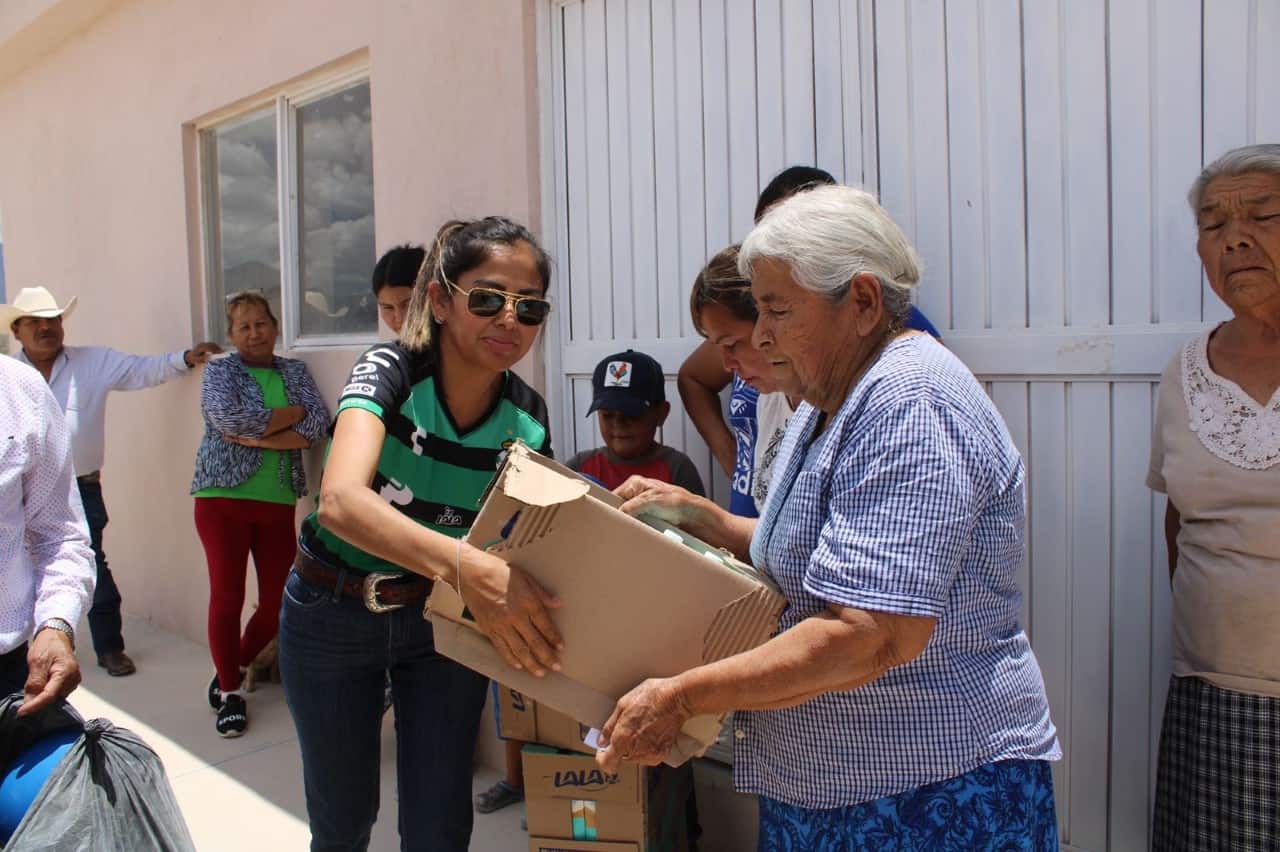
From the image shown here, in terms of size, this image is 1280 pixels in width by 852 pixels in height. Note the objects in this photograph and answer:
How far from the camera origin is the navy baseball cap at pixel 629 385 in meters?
2.90

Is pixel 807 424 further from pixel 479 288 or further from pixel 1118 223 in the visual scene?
pixel 1118 223

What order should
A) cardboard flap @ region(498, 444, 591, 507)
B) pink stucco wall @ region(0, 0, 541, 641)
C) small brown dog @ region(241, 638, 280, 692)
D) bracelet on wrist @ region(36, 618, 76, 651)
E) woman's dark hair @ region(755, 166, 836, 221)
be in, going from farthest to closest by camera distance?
small brown dog @ region(241, 638, 280, 692) < pink stucco wall @ region(0, 0, 541, 641) < woman's dark hair @ region(755, 166, 836, 221) < bracelet on wrist @ region(36, 618, 76, 651) < cardboard flap @ region(498, 444, 591, 507)

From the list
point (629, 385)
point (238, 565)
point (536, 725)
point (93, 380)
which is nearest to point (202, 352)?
point (93, 380)

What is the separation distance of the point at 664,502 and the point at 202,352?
4.08 metres

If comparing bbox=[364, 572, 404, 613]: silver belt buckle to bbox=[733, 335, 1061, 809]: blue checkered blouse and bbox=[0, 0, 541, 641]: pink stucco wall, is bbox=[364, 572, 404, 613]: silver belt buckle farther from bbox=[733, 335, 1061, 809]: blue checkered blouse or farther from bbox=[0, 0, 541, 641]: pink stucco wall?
bbox=[0, 0, 541, 641]: pink stucco wall

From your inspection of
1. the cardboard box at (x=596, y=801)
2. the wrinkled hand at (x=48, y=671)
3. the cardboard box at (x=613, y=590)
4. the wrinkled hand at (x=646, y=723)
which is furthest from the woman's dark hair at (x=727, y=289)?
the wrinkled hand at (x=48, y=671)

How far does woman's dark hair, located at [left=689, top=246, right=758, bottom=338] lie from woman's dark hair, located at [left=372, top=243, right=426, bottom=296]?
63.7 inches

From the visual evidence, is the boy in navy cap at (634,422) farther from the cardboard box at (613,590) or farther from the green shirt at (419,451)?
the cardboard box at (613,590)

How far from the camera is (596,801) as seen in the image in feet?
8.89

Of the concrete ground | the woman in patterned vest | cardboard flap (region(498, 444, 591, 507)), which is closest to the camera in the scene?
cardboard flap (region(498, 444, 591, 507))

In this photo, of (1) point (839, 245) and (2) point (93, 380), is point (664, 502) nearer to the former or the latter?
(1) point (839, 245)

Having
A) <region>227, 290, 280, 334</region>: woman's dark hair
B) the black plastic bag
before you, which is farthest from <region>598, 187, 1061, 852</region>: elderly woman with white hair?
<region>227, 290, 280, 334</region>: woman's dark hair

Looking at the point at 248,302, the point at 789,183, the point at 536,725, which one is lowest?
the point at 536,725

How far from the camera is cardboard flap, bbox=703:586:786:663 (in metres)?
1.43
